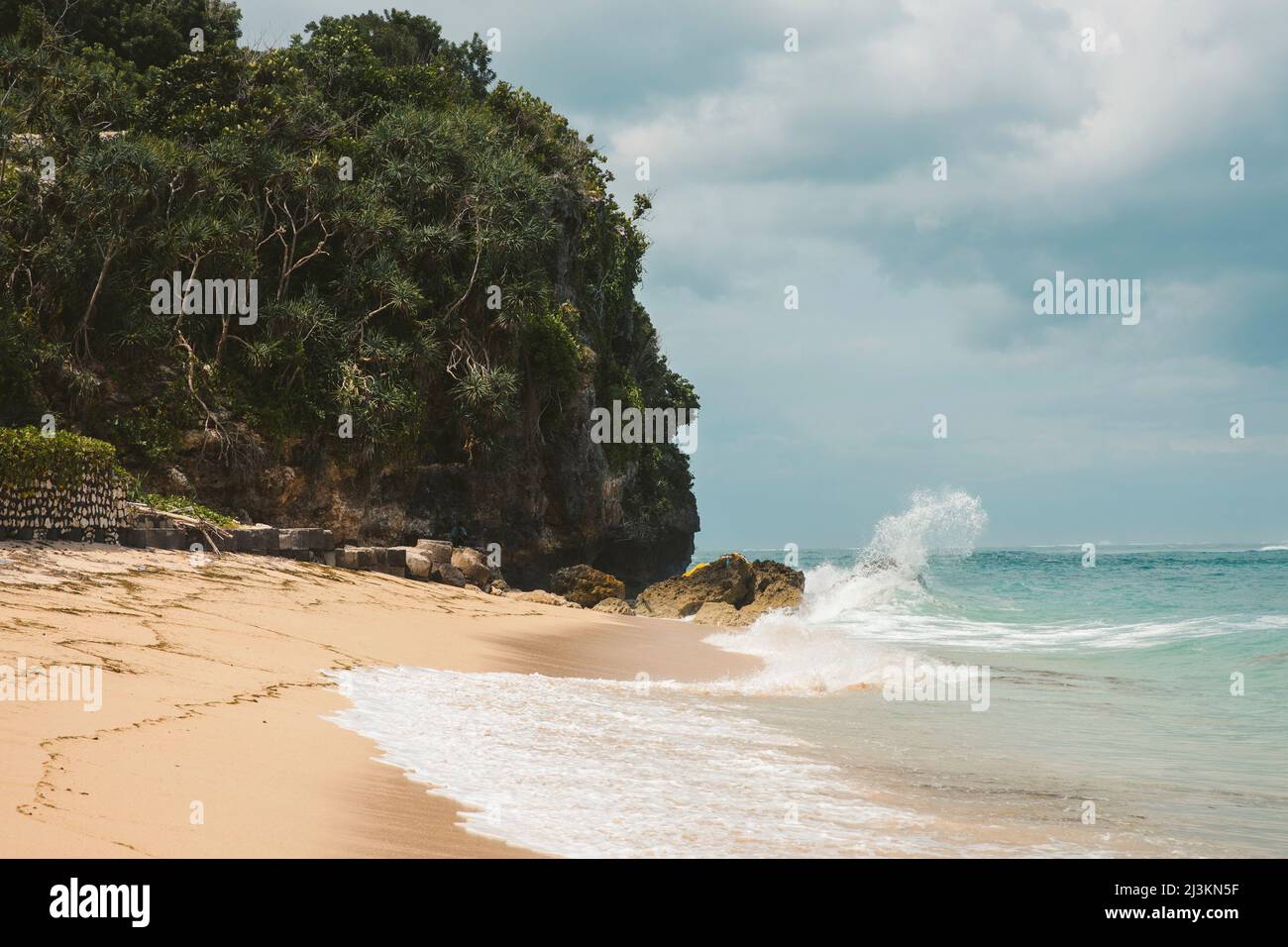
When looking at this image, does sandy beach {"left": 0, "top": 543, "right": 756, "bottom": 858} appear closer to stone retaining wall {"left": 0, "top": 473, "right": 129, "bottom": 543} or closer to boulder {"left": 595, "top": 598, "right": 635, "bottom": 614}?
stone retaining wall {"left": 0, "top": 473, "right": 129, "bottom": 543}

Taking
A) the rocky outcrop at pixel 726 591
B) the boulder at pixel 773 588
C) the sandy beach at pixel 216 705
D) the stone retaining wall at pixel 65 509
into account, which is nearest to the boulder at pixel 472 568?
the rocky outcrop at pixel 726 591

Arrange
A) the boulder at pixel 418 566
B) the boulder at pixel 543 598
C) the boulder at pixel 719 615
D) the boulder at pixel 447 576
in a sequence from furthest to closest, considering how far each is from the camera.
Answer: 1. the boulder at pixel 719 615
2. the boulder at pixel 543 598
3. the boulder at pixel 447 576
4. the boulder at pixel 418 566

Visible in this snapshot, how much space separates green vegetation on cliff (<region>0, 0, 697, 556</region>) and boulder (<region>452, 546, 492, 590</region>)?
3217 millimetres

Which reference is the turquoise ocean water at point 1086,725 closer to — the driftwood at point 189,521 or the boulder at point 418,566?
the boulder at point 418,566

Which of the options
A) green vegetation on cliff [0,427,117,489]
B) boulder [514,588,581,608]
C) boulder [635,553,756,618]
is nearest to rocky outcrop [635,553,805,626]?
boulder [635,553,756,618]

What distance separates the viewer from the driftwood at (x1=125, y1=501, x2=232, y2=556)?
14.6 meters

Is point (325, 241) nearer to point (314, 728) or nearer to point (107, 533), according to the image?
point (107, 533)

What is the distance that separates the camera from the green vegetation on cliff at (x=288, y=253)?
19.8m

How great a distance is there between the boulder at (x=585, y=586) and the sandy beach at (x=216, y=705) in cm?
910

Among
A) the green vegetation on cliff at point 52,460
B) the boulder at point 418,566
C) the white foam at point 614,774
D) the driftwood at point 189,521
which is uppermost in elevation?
the green vegetation on cliff at point 52,460

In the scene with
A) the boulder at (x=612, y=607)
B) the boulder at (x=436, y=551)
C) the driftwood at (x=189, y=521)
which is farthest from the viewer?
the boulder at (x=612, y=607)

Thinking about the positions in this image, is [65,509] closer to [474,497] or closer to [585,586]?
[585,586]
